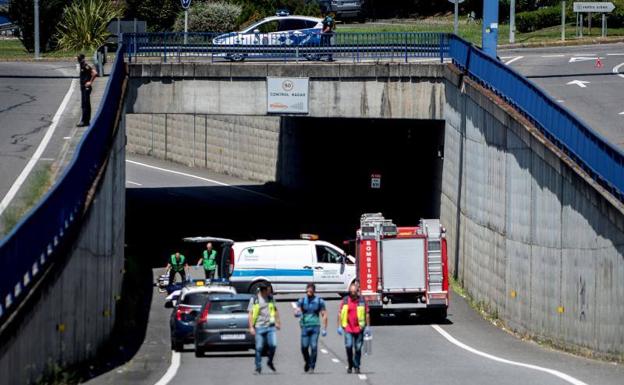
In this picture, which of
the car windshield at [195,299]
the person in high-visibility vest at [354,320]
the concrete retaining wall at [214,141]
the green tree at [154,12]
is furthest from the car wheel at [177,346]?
the green tree at [154,12]

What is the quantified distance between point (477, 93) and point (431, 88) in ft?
21.6

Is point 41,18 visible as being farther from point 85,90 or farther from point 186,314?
point 186,314

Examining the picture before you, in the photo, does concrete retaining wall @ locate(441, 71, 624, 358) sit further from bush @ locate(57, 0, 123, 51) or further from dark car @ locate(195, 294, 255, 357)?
bush @ locate(57, 0, 123, 51)

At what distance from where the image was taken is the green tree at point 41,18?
66.2 m

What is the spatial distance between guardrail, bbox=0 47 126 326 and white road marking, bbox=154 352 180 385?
3.02 metres

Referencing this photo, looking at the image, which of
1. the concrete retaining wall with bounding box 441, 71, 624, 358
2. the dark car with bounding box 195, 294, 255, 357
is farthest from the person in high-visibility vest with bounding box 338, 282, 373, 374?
the concrete retaining wall with bounding box 441, 71, 624, 358

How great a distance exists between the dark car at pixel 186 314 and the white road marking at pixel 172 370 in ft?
1.36

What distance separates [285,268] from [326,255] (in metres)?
1.28

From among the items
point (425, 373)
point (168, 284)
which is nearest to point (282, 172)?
point (168, 284)

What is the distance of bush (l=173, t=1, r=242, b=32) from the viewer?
232 ft

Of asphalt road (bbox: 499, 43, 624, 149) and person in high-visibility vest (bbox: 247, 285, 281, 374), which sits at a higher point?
asphalt road (bbox: 499, 43, 624, 149)

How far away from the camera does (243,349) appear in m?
25.6

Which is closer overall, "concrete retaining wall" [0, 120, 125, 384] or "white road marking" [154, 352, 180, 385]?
"concrete retaining wall" [0, 120, 125, 384]

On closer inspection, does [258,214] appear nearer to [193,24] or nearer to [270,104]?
[270,104]
